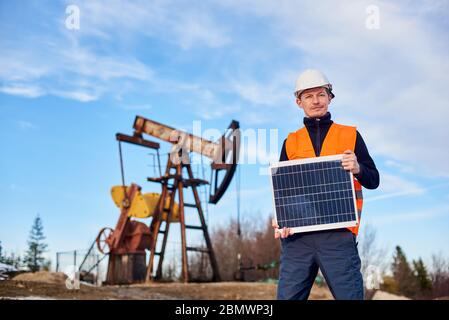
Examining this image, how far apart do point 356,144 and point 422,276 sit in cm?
3046

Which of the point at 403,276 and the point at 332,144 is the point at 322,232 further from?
the point at 403,276

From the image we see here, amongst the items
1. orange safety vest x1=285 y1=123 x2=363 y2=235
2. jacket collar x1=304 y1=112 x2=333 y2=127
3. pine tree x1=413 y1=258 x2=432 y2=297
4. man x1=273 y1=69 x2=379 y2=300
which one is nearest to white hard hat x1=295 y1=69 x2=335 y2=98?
man x1=273 y1=69 x2=379 y2=300

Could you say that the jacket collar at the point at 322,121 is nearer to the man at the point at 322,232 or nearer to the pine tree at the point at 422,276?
the man at the point at 322,232

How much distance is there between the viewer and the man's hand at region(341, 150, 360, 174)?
11.6 ft

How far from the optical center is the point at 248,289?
63.4ft

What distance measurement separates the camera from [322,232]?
3.65 m

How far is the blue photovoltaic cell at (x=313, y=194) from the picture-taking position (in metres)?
3.64

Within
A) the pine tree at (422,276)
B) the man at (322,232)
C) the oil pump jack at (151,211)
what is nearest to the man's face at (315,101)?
the man at (322,232)

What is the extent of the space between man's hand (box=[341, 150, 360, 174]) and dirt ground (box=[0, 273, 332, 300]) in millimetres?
7850

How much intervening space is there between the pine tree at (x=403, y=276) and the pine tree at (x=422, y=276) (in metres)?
0.26
